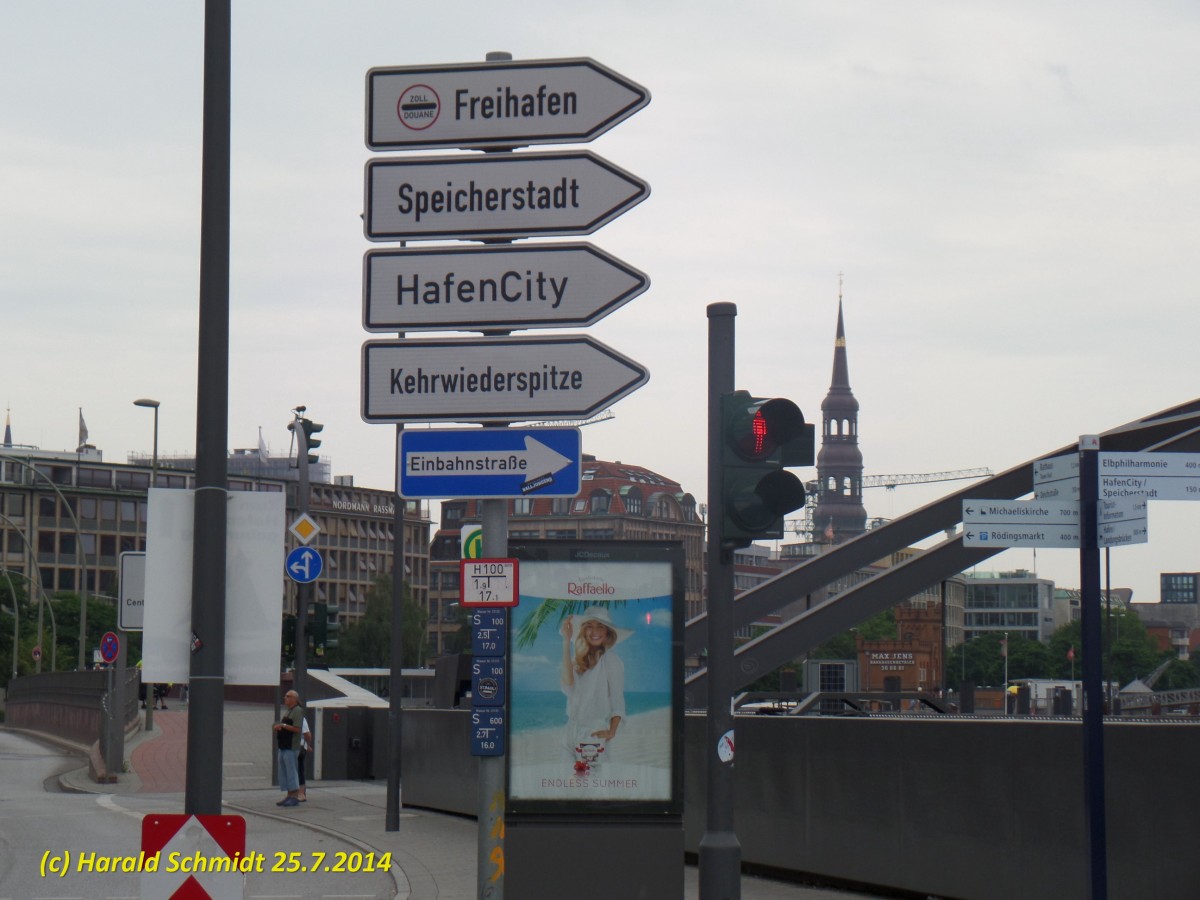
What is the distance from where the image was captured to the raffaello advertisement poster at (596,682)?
11500mm

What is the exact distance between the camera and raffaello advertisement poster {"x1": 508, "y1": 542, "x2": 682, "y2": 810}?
1150cm

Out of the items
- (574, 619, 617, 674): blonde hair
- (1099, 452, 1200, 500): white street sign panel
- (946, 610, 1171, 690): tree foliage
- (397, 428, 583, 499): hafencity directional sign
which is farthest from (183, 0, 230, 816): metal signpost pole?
(946, 610, 1171, 690): tree foliage

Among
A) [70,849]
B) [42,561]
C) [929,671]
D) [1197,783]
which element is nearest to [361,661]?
[42,561]

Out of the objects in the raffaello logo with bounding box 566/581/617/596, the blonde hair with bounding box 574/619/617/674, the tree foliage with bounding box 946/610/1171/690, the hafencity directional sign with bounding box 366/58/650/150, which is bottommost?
the tree foliage with bounding box 946/610/1171/690

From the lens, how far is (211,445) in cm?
658

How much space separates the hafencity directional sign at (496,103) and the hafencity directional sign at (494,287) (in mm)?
509

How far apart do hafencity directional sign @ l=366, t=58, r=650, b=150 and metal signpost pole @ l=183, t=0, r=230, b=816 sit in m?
0.71

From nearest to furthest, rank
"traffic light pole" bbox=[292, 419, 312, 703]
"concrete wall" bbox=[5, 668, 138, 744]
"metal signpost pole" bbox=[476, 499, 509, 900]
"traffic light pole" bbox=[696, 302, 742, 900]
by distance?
"metal signpost pole" bbox=[476, 499, 509, 900]
"traffic light pole" bbox=[696, 302, 742, 900]
"traffic light pole" bbox=[292, 419, 312, 703]
"concrete wall" bbox=[5, 668, 138, 744]

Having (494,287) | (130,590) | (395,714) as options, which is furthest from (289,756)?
(494,287)

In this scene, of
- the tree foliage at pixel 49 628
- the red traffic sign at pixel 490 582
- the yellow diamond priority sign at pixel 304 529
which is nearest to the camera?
the red traffic sign at pixel 490 582

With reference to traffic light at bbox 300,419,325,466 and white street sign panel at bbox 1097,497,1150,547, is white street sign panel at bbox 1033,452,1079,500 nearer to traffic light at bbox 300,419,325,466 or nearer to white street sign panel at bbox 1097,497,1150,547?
white street sign panel at bbox 1097,497,1150,547

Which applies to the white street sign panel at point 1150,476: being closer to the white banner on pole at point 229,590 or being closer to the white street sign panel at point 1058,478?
the white street sign panel at point 1058,478

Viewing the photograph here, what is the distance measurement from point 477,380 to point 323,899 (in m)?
7.98

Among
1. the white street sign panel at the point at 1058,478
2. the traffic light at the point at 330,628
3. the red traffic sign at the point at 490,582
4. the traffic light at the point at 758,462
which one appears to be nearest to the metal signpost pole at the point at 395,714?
the traffic light at the point at 330,628
